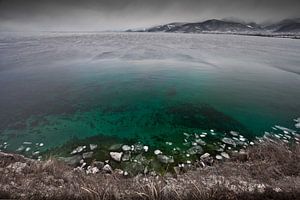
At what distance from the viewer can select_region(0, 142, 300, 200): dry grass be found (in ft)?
12.3

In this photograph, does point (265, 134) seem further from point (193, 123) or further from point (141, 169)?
point (141, 169)

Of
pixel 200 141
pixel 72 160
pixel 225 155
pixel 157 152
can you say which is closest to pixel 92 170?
pixel 72 160

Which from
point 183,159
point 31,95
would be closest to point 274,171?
point 183,159

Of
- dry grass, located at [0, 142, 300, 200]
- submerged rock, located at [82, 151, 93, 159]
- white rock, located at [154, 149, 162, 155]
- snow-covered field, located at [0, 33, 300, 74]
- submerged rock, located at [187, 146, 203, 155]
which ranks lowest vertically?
white rock, located at [154, 149, 162, 155]

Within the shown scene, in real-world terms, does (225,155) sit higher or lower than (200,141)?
higher

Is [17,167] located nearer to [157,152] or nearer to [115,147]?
[115,147]

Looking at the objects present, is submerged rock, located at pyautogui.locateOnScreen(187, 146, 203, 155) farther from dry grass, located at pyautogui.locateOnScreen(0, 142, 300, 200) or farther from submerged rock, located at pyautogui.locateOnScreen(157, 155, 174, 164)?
dry grass, located at pyautogui.locateOnScreen(0, 142, 300, 200)

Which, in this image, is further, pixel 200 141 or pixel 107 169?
pixel 200 141

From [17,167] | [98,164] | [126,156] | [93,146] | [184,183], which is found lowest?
[93,146]

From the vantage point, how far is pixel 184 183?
4.91 metres

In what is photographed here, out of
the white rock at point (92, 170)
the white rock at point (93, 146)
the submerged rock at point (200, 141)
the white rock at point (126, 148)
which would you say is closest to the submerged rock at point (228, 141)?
the submerged rock at point (200, 141)

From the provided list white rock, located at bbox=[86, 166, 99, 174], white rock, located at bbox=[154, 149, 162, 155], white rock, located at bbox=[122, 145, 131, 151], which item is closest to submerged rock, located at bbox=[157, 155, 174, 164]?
white rock, located at bbox=[154, 149, 162, 155]

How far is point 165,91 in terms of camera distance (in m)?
16.3

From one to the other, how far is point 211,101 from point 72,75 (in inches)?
613
